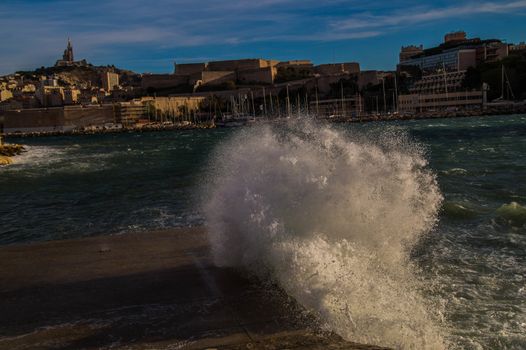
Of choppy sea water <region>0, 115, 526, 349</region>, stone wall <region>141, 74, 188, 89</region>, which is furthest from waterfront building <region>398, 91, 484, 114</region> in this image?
choppy sea water <region>0, 115, 526, 349</region>

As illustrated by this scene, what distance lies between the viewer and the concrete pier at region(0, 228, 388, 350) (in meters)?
5.02

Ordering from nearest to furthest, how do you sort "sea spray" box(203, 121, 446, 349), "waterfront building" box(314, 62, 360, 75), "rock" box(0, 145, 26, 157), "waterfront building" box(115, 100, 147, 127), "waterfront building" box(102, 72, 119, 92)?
"sea spray" box(203, 121, 446, 349) < "rock" box(0, 145, 26, 157) < "waterfront building" box(115, 100, 147, 127) < "waterfront building" box(314, 62, 360, 75) < "waterfront building" box(102, 72, 119, 92)

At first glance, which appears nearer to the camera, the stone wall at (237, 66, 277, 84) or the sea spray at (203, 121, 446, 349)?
the sea spray at (203, 121, 446, 349)

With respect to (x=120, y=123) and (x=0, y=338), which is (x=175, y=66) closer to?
(x=120, y=123)

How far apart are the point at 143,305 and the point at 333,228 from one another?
87.3 inches

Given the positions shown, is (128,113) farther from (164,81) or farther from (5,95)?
(5,95)

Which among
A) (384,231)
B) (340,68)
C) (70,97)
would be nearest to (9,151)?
(384,231)

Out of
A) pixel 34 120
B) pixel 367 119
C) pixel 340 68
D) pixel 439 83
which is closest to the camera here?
pixel 367 119

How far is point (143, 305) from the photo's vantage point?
5949mm

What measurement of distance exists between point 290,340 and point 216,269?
2374 mm

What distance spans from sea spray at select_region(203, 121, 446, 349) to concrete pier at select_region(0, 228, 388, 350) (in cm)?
29

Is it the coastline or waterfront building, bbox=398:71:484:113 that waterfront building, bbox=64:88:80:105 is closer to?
the coastline

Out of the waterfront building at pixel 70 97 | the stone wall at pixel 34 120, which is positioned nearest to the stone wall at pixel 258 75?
the waterfront building at pixel 70 97

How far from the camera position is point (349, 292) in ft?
18.5
